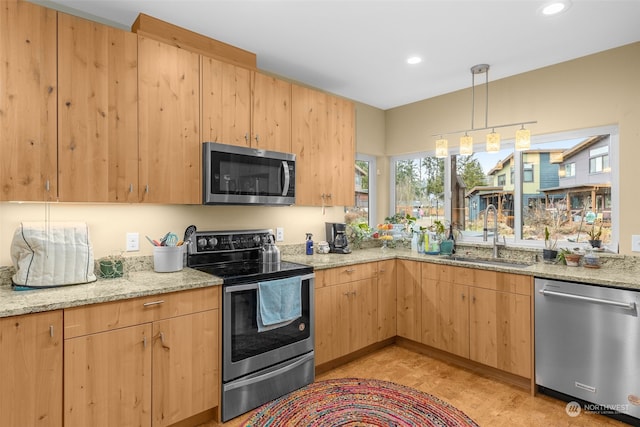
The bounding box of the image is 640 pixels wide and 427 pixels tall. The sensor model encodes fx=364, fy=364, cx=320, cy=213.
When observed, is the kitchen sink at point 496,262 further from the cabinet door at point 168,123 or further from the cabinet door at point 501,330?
the cabinet door at point 168,123

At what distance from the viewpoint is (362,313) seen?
314 centimetres

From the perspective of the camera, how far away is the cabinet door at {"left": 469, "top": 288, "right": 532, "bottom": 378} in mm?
2623

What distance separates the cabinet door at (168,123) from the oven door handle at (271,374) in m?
1.19

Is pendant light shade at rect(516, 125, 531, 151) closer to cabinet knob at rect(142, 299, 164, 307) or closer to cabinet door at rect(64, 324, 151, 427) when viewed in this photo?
cabinet knob at rect(142, 299, 164, 307)

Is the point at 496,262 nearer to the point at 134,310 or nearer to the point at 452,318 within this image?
the point at 452,318

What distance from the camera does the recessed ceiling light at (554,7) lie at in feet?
6.89

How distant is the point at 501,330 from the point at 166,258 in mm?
2465

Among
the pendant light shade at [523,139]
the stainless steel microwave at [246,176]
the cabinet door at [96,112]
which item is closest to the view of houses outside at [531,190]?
the pendant light shade at [523,139]

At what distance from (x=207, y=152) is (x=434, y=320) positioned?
7.63 feet

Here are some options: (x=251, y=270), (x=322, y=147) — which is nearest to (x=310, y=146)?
(x=322, y=147)

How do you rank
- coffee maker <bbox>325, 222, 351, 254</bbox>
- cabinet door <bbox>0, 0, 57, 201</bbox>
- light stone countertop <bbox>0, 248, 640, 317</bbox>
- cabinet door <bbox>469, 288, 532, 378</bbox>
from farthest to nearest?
coffee maker <bbox>325, 222, 351, 254</bbox> < cabinet door <bbox>469, 288, 532, 378</bbox> < cabinet door <bbox>0, 0, 57, 201</bbox> < light stone countertop <bbox>0, 248, 640, 317</bbox>

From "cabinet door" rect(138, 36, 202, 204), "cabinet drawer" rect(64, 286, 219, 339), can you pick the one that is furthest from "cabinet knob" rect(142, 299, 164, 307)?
"cabinet door" rect(138, 36, 202, 204)

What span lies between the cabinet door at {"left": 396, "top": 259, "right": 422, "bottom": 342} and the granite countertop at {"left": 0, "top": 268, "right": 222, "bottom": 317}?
6.09 feet

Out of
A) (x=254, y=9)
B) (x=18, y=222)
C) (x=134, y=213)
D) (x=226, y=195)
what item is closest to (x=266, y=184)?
(x=226, y=195)
